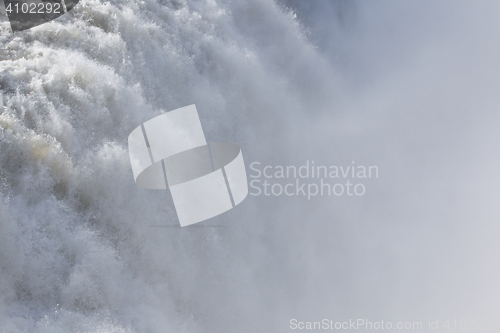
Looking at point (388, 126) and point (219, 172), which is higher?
point (219, 172)

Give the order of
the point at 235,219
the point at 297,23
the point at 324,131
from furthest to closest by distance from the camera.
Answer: the point at 297,23, the point at 324,131, the point at 235,219

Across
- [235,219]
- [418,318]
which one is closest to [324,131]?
[235,219]

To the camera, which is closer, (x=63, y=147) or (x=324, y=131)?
(x=63, y=147)

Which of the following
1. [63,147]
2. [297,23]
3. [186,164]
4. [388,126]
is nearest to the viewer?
[63,147]

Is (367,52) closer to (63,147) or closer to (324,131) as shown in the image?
(324,131)

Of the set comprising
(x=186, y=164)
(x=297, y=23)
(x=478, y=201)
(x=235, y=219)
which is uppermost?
(x=297, y=23)

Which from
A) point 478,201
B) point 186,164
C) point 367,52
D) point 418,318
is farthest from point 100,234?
point 478,201

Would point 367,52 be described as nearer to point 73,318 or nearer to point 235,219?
point 235,219
